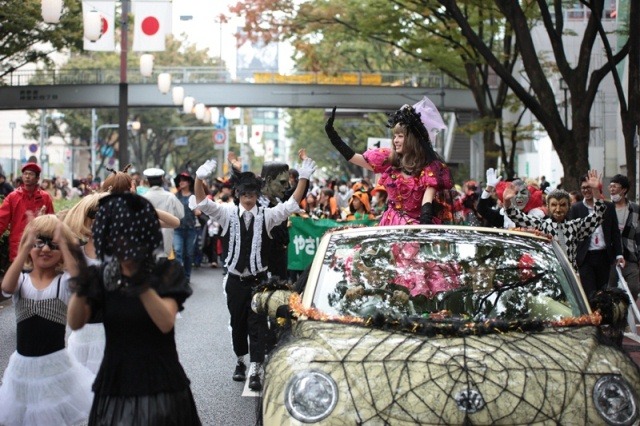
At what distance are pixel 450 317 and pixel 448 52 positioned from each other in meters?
22.2

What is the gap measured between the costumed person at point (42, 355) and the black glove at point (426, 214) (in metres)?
3.07

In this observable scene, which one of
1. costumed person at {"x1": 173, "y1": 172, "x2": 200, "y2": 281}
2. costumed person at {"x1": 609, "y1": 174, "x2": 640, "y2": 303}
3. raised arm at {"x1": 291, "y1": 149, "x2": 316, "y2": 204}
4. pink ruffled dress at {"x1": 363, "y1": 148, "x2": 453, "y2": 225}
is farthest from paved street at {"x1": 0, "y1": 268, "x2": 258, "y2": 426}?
costumed person at {"x1": 609, "y1": 174, "x2": 640, "y2": 303}

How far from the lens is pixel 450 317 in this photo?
5.92 m

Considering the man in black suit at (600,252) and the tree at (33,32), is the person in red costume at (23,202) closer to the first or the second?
the man in black suit at (600,252)

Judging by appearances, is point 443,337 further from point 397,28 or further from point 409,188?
point 397,28

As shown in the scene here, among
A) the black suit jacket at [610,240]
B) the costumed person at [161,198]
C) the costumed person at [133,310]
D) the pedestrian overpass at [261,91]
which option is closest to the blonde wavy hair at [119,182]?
the costumed person at [133,310]

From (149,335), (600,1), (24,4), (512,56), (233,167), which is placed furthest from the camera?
(512,56)

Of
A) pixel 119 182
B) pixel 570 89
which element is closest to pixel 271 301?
pixel 119 182

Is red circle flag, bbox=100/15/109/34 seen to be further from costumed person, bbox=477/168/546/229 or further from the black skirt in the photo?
the black skirt

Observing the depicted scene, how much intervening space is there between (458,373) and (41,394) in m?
2.31

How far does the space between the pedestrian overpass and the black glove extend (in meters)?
35.6

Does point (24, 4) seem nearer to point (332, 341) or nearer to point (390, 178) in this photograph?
point (390, 178)

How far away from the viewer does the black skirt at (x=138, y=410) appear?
4.51 m

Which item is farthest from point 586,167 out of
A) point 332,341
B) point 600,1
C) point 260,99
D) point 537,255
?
point 260,99
